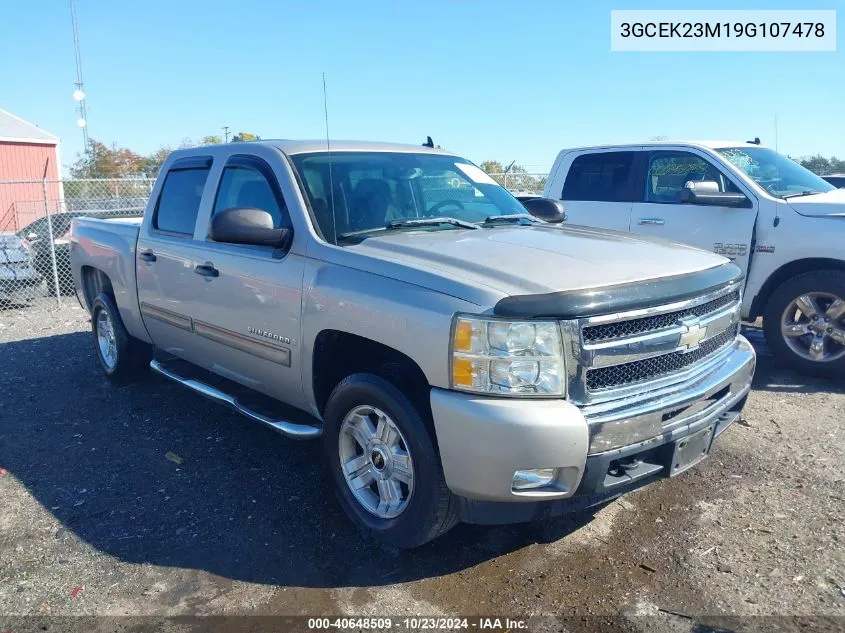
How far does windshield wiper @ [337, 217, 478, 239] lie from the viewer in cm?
389

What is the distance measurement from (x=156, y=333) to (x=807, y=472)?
461 centimetres

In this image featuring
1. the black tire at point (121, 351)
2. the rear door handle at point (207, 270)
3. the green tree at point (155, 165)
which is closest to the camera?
the rear door handle at point (207, 270)

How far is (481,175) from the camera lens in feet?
16.5

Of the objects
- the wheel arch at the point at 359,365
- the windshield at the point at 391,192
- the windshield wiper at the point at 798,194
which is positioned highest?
the windshield at the point at 391,192

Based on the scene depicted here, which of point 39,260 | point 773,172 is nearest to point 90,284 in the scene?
point 39,260

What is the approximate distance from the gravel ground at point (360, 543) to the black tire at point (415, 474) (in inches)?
6.5

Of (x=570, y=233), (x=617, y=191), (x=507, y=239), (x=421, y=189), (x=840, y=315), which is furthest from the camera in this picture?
(x=617, y=191)

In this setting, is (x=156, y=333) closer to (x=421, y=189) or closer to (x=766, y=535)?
(x=421, y=189)

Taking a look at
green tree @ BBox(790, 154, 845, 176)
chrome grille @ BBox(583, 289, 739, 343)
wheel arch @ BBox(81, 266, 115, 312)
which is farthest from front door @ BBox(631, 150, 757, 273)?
→ green tree @ BBox(790, 154, 845, 176)

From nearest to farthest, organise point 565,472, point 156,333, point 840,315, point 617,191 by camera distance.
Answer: point 565,472 → point 156,333 → point 840,315 → point 617,191

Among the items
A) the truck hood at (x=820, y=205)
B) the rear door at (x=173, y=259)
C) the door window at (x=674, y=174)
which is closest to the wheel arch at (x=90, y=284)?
the rear door at (x=173, y=259)

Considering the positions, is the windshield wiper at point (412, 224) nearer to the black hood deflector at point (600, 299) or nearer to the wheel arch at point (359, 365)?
the wheel arch at point (359, 365)

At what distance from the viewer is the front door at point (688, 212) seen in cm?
639

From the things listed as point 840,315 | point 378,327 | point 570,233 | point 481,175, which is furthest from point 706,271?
point 840,315
